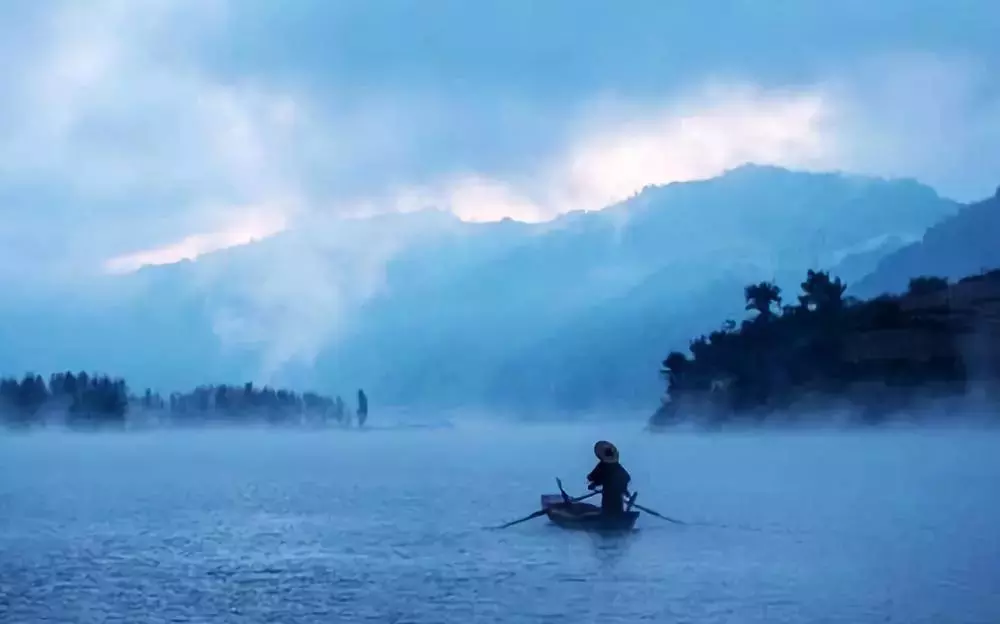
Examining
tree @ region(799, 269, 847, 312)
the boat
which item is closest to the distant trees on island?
tree @ region(799, 269, 847, 312)

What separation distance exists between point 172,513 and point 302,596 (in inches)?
1238

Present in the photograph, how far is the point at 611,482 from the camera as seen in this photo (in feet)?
138

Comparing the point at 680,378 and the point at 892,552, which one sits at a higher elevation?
the point at 680,378

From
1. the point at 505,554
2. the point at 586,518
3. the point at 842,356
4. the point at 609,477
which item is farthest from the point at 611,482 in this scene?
the point at 842,356

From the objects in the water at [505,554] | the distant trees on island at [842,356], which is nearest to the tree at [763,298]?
the distant trees on island at [842,356]

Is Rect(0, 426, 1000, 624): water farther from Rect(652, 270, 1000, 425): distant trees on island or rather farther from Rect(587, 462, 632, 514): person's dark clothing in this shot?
Rect(652, 270, 1000, 425): distant trees on island

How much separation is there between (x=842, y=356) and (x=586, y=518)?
292 ft

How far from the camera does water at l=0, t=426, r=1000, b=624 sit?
28672 mm

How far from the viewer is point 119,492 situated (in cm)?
7962

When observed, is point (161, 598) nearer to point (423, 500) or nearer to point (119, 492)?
point (423, 500)

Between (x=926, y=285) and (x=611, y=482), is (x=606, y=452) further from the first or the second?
(x=926, y=285)

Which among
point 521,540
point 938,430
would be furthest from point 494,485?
point 938,430

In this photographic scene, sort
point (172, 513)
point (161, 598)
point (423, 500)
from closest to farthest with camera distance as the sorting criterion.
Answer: point (161, 598) < point (172, 513) < point (423, 500)

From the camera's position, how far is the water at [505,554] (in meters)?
28.7
